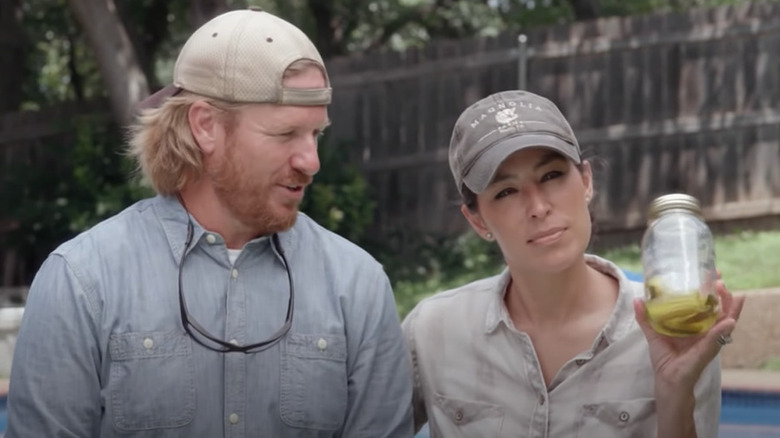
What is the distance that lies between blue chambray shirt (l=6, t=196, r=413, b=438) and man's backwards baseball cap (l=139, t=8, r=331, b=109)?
29 centimetres

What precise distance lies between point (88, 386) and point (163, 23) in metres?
10.8

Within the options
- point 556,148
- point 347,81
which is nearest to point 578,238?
point 556,148

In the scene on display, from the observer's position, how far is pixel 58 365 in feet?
8.46

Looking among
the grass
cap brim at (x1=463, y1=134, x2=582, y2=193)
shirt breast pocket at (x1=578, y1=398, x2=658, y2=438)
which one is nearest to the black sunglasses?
cap brim at (x1=463, y1=134, x2=582, y2=193)

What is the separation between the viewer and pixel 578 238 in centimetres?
289

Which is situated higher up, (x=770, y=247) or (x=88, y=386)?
(x=88, y=386)

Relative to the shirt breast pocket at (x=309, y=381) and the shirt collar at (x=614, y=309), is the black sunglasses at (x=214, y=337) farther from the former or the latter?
the shirt collar at (x=614, y=309)

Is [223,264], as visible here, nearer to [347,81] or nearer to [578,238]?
[578,238]

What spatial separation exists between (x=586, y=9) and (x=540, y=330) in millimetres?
10618

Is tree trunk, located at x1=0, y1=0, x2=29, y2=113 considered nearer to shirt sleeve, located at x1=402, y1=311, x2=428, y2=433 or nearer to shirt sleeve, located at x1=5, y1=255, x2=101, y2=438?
shirt sleeve, located at x1=402, y1=311, x2=428, y2=433

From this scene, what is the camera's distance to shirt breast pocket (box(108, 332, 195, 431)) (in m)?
2.61

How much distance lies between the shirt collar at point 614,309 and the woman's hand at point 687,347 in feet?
0.78

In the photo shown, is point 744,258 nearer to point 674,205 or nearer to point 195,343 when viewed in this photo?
point 674,205

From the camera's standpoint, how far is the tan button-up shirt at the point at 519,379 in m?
2.94
